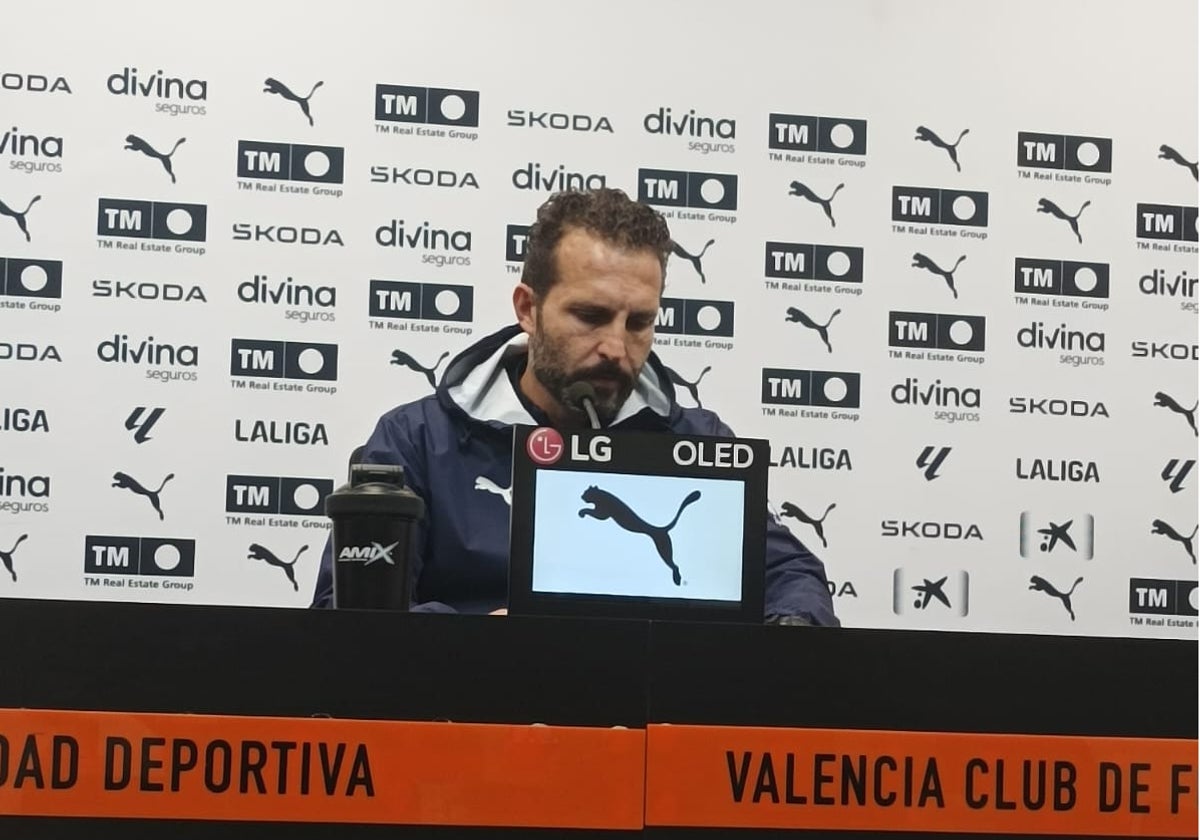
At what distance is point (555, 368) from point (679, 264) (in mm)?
1011

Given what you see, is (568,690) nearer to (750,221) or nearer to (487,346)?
(487,346)

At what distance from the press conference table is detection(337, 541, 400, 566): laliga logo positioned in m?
0.08

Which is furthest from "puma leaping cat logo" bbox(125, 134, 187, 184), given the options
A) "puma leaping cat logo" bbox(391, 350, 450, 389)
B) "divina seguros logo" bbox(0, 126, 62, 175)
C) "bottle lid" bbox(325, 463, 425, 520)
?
"bottle lid" bbox(325, 463, 425, 520)

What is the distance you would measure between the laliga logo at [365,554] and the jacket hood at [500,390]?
1.01m

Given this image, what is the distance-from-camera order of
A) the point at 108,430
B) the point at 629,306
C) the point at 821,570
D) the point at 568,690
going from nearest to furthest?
the point at 568,690 < the point at 821,570 < the point at 629,306 < the point at 108,430

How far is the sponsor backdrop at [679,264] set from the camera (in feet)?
11.2

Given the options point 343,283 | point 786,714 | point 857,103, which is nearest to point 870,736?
point 786,714

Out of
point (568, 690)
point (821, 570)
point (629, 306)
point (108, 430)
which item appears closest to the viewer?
point (568, 690)

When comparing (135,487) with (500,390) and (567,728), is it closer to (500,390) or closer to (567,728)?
(500,390)

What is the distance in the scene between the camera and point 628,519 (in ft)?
5.29

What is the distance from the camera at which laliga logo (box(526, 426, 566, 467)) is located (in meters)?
1.61

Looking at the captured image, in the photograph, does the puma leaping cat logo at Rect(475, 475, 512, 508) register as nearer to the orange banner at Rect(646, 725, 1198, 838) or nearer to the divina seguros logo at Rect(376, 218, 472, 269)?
the orange banner at Rect(646, 725, 1198, 838)

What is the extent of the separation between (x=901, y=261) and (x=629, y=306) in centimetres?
126

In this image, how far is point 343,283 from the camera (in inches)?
138
